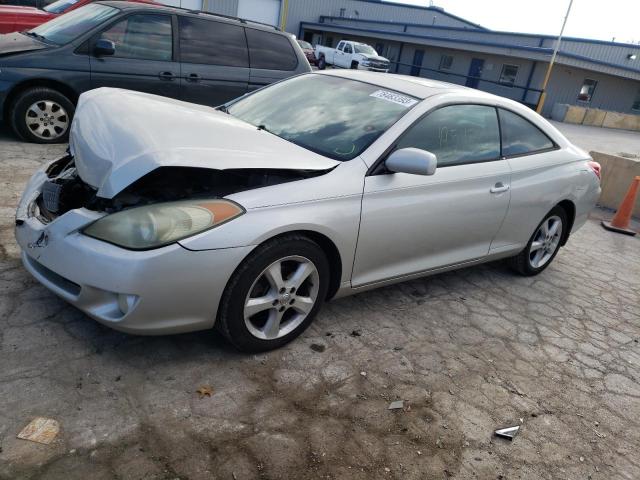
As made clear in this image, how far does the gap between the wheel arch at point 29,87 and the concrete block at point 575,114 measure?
24.8 metres

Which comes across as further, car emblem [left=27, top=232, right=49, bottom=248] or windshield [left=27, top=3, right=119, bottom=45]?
windshield [left=27, top=3, right=119, bottom=45]

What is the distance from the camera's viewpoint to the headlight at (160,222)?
101 inches

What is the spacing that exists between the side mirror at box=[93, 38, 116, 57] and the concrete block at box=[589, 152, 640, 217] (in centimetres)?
748

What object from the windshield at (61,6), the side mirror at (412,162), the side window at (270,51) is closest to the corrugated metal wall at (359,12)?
the windshield at (61,6)

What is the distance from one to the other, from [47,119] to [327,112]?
13.9 feet

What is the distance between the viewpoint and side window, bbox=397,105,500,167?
3559 millimetres

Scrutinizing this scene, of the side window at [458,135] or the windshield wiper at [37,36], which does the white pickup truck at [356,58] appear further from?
the side window at [458,135]

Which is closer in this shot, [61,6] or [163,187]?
[163,187]

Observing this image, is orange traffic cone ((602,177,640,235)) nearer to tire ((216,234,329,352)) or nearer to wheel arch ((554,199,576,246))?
wheel arch ((554,199,576,246))

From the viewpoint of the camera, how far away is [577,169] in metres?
4.77

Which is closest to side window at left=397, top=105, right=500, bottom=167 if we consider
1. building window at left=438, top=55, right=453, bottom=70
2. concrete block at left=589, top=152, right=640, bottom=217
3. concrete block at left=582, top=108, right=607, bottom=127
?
concrete block at left=589, top=152, right=640, bottom=217

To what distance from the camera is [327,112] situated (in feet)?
12.1

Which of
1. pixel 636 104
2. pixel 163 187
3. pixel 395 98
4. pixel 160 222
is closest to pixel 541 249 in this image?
pixel 395 98

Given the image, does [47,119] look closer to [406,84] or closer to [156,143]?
[156,143]
